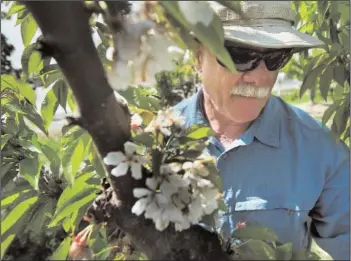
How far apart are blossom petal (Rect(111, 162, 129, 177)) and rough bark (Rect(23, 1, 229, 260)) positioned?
0.03m

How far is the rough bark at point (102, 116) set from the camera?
640 millimetres

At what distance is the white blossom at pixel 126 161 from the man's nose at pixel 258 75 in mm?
685

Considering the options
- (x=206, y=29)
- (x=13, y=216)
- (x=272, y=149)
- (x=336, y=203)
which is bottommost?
(x=336, y=203)

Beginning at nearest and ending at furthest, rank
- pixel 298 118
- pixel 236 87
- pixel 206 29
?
pixel 206 29, pixel 236 87, pixel 298 118

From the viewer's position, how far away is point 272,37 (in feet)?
4.31

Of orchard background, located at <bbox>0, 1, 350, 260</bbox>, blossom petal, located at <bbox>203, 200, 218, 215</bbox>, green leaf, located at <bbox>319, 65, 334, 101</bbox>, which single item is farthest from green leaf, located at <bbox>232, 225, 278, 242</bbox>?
green leaf, located at <bbox>319, 65, 334, 101</bbox>

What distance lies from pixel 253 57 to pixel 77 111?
74 centimetres

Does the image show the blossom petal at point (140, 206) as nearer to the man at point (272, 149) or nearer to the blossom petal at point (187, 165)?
the blossom petal at point (187, 165)

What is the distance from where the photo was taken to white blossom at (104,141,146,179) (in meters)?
0.71

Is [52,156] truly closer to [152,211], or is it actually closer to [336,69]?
[152,211]

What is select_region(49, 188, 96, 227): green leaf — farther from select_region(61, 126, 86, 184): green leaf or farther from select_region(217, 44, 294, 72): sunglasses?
select_region(217, 44, 294, 72): sunglasses

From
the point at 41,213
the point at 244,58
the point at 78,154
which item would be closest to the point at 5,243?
the point at 78,154

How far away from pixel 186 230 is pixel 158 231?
0.04 metres

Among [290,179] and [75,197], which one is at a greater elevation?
[75,197]
